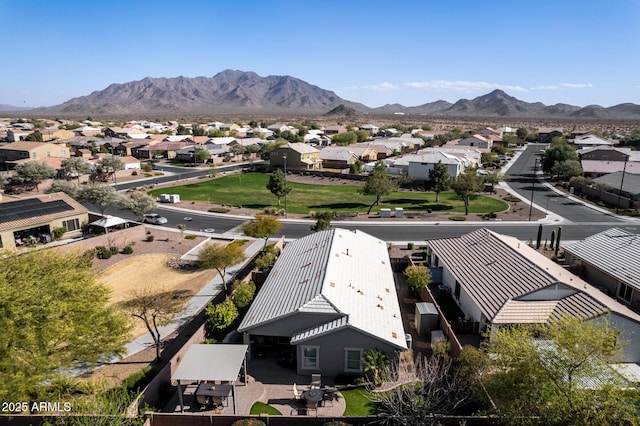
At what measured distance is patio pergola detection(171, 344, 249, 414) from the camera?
20.0 m

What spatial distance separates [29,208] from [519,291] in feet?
167

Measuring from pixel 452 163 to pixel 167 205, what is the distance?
5374 cm

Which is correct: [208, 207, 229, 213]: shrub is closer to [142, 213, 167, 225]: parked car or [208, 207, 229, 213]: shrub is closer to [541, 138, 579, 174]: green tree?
[142, 213, 167, 225]: parked car

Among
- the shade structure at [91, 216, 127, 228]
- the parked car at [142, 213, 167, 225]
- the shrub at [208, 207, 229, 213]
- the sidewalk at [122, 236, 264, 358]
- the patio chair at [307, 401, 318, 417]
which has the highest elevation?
the shade structure at [91, 216, 127, 228]

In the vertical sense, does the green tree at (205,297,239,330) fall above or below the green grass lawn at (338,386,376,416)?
above

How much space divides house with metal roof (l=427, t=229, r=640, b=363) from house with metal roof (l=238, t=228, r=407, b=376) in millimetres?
5801

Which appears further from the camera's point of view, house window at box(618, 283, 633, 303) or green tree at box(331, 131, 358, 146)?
green tree at box(331, 131, 358, 146)

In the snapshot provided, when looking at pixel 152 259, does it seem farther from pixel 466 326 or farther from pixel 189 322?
pixel 466 326

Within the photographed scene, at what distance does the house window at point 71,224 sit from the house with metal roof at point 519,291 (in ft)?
139

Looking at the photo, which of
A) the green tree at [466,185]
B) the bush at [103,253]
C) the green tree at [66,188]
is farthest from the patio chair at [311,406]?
the green tree at [66,188]

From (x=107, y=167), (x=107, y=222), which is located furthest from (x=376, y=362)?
(x=107, y=167)

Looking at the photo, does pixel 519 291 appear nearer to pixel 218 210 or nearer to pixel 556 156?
pixel 218 210

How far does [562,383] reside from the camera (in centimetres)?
1421

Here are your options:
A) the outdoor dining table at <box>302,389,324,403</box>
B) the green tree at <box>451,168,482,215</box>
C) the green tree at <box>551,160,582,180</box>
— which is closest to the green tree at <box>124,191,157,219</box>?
the outdoor dining table at <box>302,389,324,403</box>
